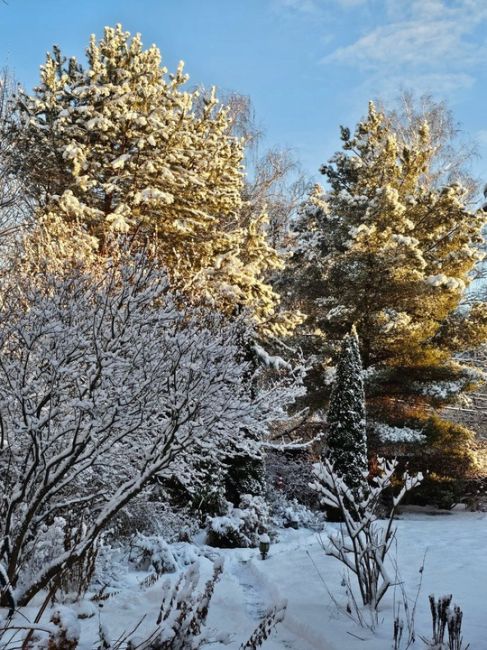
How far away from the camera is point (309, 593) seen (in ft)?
19.0

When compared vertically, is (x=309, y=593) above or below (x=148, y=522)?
below

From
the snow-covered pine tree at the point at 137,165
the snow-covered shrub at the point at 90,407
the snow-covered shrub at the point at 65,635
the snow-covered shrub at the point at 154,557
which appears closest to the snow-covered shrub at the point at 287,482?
the snow-covered pine tree at the point at 137,165

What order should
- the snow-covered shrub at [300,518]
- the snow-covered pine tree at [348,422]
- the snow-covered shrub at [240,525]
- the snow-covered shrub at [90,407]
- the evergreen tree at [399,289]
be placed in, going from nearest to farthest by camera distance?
the snow-covered shrub at [90,407]
the snow-covered shrub at [240,525]
the snow-covered shrub at [300,518]
the snow-covered pine tree at [348,422]
the evergreen tree at [399,289]

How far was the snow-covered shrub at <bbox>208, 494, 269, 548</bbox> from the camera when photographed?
27.6ft

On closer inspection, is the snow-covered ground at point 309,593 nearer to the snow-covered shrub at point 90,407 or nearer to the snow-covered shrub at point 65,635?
the snow-covered shrub at point 65,635

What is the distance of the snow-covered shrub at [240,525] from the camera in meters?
8.40

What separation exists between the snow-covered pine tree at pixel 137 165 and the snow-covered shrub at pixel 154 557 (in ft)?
17.3

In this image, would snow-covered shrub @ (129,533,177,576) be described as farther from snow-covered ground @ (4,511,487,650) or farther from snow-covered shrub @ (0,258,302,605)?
snow-covered shrub @ (0,258,302,605)

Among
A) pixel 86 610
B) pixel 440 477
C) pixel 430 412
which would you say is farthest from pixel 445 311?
pixel 86 610

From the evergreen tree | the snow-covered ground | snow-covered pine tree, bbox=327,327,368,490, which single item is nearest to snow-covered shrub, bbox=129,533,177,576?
the snow-covered ground

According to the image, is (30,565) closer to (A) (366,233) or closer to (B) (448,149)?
(A) (366,233)

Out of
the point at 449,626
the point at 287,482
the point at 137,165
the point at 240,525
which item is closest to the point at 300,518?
the point at 287,482

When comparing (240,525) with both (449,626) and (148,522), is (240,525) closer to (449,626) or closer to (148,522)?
(148,522)

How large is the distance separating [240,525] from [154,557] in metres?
2.44
